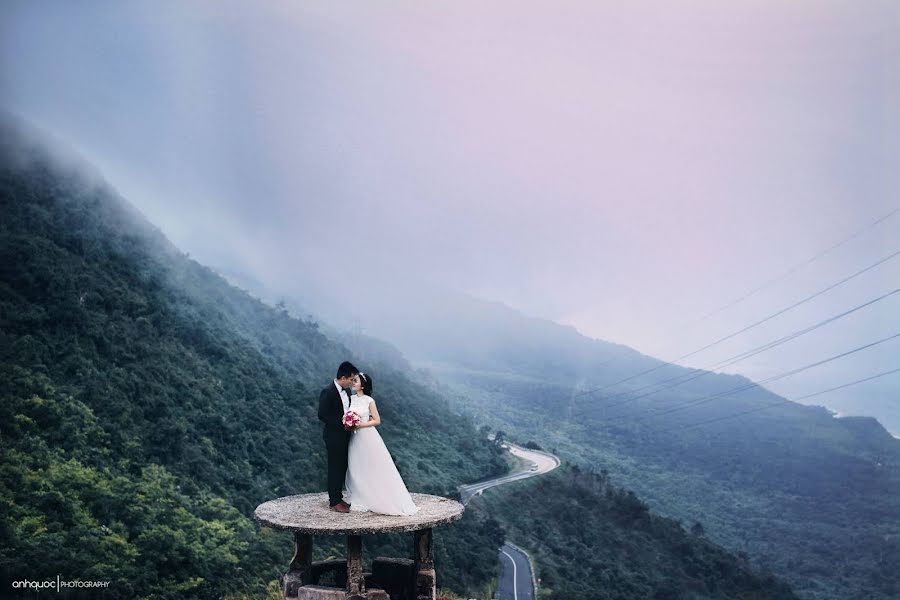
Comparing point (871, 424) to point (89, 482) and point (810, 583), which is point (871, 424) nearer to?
point (810, 583)

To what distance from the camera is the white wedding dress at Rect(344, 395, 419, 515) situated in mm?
7102

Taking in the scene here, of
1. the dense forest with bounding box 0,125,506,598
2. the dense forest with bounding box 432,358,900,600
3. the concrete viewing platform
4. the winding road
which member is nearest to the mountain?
the dense forest with bounding box 432,358,900,600

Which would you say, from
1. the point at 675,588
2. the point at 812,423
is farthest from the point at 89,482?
the point at 812,423

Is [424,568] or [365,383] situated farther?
[424,568]

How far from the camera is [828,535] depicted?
6850 cm

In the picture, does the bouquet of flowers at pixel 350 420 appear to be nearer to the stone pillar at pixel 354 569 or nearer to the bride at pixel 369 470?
the bride at pixel 369 470

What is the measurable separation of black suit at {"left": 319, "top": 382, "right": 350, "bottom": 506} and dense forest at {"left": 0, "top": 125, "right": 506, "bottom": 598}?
936cm

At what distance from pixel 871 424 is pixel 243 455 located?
405ft

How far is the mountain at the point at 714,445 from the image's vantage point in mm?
64625

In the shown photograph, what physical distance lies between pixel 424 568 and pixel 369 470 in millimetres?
1441

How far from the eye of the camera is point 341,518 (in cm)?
680

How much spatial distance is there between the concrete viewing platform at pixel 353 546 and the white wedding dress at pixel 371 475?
123 millimetres

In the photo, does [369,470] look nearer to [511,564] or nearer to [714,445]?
[511,564]

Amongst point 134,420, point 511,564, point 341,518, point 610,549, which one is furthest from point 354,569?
point 610,549
